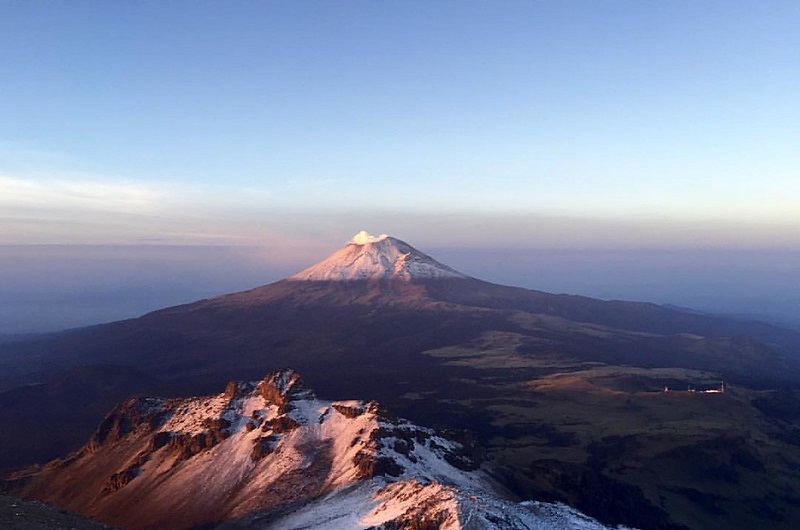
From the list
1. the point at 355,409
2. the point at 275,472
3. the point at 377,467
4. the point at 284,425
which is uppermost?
the point at 377,467

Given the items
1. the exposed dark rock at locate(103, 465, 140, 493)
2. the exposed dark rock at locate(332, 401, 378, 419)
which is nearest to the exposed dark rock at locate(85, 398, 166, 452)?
the exposed dark rock at locate(103, 465, 140, 493)

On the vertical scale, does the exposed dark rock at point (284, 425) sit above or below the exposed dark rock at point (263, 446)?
above

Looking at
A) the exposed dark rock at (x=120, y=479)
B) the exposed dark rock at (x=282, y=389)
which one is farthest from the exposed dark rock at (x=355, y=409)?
the exposed dark rock at (x=120, y=479)

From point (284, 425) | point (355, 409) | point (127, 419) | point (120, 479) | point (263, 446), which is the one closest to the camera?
point (263, 446)

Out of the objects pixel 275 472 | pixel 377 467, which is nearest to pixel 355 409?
pixel 275 472

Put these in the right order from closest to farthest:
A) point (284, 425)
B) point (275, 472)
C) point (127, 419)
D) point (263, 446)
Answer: point (275, 472) → point (263, 446) → point (284, 425) → point (127, 419)

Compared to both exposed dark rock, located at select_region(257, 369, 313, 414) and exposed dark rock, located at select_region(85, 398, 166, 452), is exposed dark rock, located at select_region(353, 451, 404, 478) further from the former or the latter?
exposed dark rock, located at select_region(85, 398, 166, 452)

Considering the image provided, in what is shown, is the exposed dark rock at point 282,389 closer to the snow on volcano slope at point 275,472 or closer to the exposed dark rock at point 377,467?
the snow on volcano slope at point 275,472

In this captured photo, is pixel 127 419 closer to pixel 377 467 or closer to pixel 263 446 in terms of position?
pixel 263 446

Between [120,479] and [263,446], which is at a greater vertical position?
[263,446]
